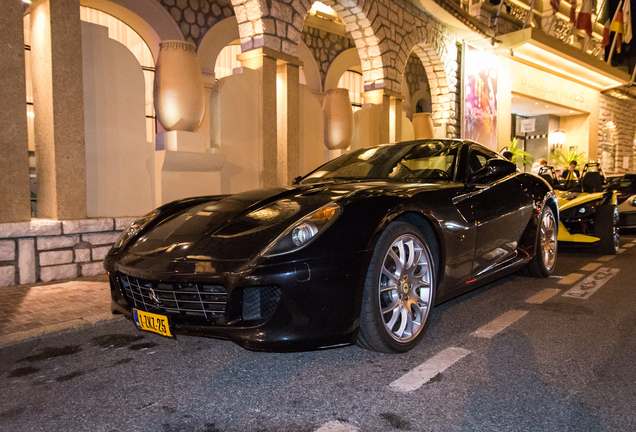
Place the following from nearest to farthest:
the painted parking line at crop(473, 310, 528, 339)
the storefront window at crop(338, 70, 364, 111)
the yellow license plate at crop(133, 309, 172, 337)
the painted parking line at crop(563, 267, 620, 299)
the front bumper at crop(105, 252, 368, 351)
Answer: the front bumper at crop(105, 252, 368, 351) < the yellow license plate at crop(133, 309, 172, 337) < the painted parking line at crop(473, 310, 528, 339) < the painted parking line at crop(563, 267, 620, 299) < the storefront window at crop(338, 70, 364, 111)

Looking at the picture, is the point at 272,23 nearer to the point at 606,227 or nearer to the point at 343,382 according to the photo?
the point at 606,227

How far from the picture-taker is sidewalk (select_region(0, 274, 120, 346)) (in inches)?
134

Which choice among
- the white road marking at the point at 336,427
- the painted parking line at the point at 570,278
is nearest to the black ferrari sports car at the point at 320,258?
the white road marking at the point at 336,427

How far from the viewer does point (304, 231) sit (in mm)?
2426

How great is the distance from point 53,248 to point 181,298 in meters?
3.32

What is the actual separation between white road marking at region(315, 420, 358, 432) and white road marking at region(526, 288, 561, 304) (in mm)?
2611

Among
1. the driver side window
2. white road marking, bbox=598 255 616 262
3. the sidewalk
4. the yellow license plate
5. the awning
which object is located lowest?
white road marking, bbox=598 255 616 262

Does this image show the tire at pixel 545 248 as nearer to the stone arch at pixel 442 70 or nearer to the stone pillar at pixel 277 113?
the stone pillar at pixel 277 113

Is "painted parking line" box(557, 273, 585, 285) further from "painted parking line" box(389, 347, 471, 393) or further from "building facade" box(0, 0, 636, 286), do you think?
"building facade" box(0, 0, 636, 286)

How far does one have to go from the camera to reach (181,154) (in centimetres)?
635

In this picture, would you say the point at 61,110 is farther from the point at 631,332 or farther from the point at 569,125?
the point at 569,125

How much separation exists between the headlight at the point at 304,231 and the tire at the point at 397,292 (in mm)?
311

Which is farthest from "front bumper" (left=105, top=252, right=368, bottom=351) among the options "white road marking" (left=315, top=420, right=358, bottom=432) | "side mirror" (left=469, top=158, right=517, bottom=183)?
"side mirror" (left=469, top=158, right=517, bottom=183)

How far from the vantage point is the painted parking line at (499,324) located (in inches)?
124
